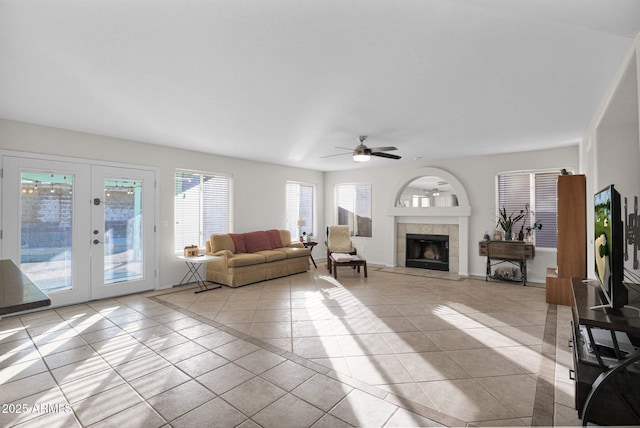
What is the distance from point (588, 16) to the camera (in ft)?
5.41

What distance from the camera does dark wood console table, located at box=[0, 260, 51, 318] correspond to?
3.91 feet

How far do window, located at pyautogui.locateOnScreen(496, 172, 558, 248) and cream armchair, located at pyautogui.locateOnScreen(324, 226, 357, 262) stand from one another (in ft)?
10.5

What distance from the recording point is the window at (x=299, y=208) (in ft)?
26.0

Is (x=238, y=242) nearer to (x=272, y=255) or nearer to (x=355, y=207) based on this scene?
(x=272, y=255)

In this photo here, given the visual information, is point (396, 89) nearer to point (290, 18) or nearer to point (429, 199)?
point (290, 18)

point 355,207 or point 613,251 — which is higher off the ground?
point 355,207

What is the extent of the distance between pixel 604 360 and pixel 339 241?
18.7 ft

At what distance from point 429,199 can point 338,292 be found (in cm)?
377

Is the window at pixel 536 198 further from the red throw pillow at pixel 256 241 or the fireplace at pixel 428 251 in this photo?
the red throw pillow at pixel 256 241

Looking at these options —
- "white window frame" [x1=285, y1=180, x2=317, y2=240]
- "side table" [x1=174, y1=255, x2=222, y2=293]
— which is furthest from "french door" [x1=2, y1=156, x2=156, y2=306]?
"white window frame" [x1=285, y1=180, x2=317, y2=240]

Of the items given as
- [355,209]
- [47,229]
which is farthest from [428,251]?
[47,229]

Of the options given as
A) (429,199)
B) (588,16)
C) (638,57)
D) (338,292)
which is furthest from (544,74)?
(429,199)

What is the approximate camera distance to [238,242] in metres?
6.11

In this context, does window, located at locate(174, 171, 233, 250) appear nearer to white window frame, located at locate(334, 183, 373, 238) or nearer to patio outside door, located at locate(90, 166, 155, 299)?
patio outside door, located at locate(90, 166, 155, 299)
